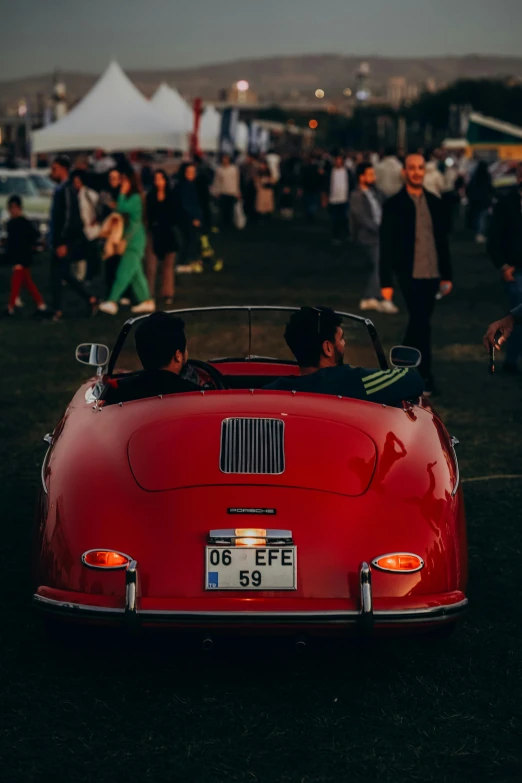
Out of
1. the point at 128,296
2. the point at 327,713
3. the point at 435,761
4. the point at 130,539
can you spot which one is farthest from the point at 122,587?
the point at 128,296

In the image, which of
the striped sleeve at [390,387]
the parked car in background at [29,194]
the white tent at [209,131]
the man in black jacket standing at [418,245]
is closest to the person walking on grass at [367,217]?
the man in black jacket standing at [418,245]

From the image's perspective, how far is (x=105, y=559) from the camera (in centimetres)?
441

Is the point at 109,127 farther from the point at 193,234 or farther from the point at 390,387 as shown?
the point at 390,387

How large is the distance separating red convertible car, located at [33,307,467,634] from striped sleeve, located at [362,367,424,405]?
0.86 feet

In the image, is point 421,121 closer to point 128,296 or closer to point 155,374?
point 128,296

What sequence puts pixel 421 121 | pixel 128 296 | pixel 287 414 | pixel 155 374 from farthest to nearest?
1. pixel 421 121
2. pixel 128 296
3. pixel 155 374
4. pixel 287 414

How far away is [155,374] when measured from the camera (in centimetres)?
529

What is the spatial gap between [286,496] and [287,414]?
466 millimetres

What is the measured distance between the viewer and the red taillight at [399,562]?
4.39m

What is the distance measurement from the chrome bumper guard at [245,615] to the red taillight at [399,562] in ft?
0.24

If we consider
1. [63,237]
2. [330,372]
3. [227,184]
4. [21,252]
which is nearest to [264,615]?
[330,372]

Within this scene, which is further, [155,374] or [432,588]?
[155,374]

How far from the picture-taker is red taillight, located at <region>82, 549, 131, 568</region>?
4.38 meters

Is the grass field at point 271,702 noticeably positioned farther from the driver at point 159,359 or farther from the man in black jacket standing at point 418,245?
the man in black jacket standing at point 418,245
